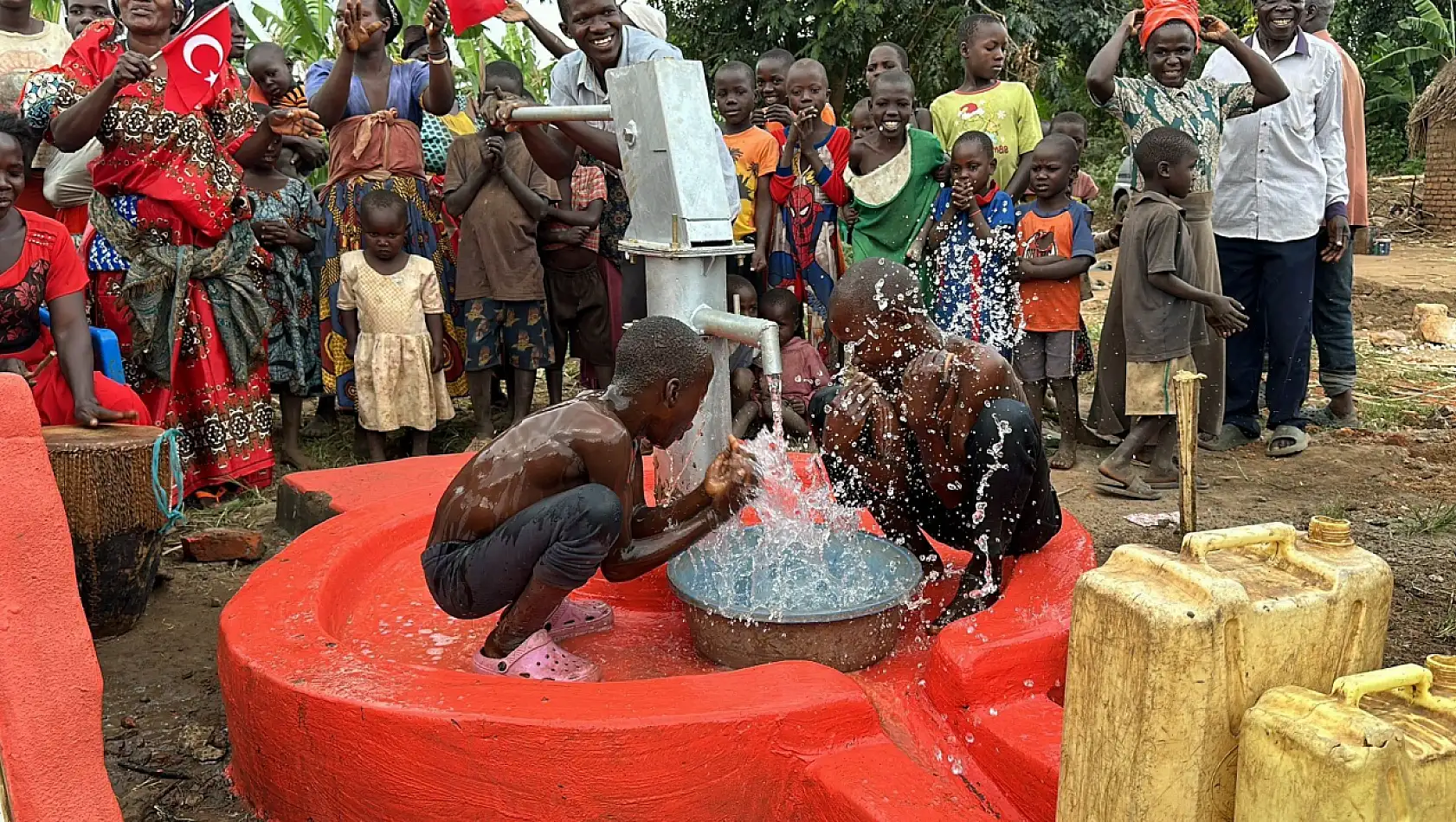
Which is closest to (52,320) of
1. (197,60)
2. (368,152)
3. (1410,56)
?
(197,60)

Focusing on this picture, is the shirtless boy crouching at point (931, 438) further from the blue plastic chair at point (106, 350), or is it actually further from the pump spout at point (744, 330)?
the blue plastic chair at point (106, 350)

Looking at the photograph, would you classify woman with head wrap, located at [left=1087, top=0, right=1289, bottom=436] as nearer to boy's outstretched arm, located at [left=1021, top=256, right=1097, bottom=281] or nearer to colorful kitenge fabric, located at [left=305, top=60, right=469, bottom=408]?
boy's outstretched arm, located at [left=1021, top=256, right=1097, bottom=281]

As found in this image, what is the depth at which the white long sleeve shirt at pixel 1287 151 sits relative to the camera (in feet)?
17.1

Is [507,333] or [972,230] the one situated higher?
[972,230]

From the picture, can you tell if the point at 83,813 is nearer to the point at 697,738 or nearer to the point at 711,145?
the point at 697,738

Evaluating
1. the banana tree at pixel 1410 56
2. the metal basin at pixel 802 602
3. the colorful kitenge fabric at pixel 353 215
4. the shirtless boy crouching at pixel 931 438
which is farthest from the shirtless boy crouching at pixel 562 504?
the banana tree at pixel 1410 56

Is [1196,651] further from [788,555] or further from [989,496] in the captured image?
[788,555]

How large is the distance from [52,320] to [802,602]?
2712mm

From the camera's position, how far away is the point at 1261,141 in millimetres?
5242

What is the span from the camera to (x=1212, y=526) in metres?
4.38

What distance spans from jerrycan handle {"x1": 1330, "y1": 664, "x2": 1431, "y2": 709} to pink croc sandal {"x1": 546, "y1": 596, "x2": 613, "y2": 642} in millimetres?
1764

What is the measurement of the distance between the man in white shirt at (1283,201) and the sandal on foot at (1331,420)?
0.48 meters

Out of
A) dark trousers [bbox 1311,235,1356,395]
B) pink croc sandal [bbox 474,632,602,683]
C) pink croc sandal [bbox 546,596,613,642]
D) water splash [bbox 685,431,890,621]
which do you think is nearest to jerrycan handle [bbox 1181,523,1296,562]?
water splash [bbox 685,431,890,621]

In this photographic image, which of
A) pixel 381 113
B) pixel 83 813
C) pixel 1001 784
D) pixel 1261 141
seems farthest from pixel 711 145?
pixel 1261 141
